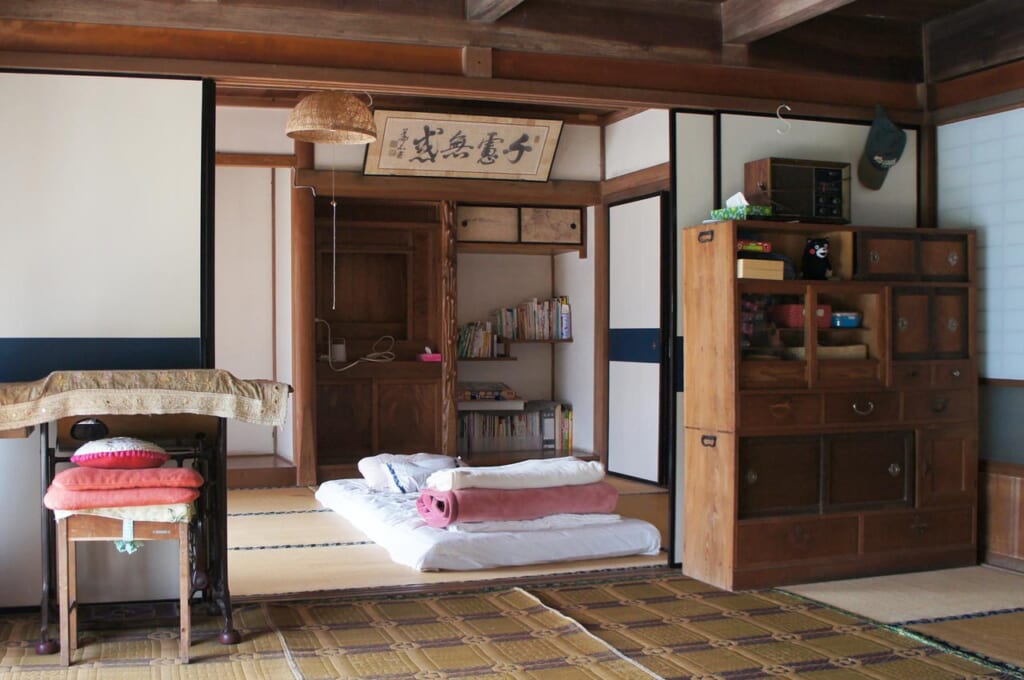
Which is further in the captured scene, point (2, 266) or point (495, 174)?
point (495, 174)

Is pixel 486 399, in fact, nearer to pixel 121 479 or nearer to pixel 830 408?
pixel 830 408

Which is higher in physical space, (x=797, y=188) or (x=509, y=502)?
(x=797, y=188)

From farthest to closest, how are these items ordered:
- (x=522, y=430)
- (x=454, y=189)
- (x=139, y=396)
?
(x=522, y=430), (x=454, y=189), (x=139, y=396)

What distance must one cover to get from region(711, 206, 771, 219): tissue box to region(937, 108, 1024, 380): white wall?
1.24 meters

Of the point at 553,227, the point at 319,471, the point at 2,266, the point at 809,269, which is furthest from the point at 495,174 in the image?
the point at 2,266

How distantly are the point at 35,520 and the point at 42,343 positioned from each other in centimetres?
71

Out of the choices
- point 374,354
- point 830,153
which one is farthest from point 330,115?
A: point 374,354

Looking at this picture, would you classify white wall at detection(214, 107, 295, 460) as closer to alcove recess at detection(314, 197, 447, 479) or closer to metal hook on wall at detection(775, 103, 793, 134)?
alcove recess at detection(314, 197, 447, 479)

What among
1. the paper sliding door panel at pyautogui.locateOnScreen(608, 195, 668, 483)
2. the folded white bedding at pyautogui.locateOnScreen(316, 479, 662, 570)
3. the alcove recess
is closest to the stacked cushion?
the folded white bedding at pyautogui.locateOnScreen(316, 479, 662, 570)

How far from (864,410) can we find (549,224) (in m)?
3.92

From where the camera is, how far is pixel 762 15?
498cm

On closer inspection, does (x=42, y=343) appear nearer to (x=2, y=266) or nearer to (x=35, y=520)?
(x=2, y=266)

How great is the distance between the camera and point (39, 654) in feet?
12.5

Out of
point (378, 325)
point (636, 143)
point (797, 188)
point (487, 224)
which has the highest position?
point (636, 143)
